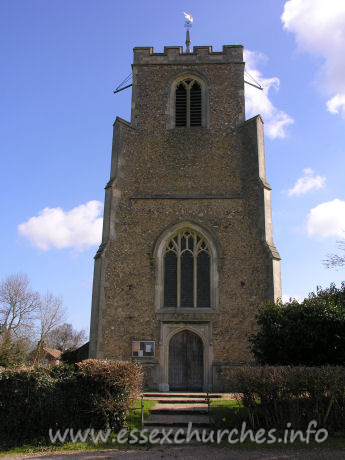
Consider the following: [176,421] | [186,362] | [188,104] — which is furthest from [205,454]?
[188,104]

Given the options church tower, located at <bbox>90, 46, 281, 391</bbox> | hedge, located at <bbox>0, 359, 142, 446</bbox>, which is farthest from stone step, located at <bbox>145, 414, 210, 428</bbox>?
church tower, located at <bbox>90, 46, 281, 391</bbox>

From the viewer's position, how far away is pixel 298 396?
28.8ft

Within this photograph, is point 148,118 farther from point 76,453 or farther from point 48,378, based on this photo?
point 76,453

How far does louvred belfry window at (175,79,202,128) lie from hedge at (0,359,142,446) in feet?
43.2

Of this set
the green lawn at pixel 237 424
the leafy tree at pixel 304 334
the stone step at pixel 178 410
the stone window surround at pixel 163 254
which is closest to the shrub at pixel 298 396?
the green lawn at pixel 237 424

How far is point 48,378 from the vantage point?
9203 mm

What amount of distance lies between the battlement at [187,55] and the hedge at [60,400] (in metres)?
15.7

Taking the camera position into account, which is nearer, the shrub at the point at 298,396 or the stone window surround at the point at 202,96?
the shrub at the point at 298,396

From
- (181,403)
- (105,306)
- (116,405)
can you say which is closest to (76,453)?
(116,405)

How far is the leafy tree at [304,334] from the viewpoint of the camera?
11.6 metres

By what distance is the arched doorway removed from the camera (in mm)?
15859

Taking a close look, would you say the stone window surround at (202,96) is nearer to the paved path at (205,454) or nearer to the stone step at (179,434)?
the stone step at (179,434)

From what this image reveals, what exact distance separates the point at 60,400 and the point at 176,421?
2.62 metres

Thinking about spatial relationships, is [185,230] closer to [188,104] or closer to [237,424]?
[188,104]
